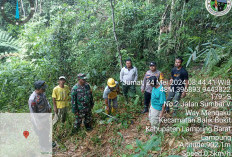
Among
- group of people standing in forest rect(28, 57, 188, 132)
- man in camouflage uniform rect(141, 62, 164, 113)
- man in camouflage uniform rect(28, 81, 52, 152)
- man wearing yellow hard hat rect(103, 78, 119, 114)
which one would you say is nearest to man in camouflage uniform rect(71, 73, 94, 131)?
group of people standing in forest rect(28, 57, 188, 132)

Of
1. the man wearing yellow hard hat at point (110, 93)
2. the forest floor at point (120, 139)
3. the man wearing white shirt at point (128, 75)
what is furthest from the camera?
the man wearing white shirt at point (128, 75)

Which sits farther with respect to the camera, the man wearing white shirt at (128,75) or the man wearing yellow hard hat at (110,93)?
the man wearing white shirt at (128,75)

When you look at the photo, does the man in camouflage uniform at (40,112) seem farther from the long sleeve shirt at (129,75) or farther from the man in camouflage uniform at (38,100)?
the long sleeve shirt at (129,75)

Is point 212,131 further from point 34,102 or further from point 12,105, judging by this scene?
point 12,105

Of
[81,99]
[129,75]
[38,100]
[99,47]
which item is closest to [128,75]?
[129,75]

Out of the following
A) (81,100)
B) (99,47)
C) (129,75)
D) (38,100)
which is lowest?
(81,100)

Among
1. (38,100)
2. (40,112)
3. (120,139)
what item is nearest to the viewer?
(38,100)

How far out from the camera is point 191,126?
370 centimetres

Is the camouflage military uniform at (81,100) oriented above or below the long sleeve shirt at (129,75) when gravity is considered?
below

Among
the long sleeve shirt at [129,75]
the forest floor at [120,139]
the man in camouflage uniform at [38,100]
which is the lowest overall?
the forest floor at [120,139]

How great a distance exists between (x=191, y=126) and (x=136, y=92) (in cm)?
294

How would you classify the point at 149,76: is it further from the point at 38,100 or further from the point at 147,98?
the point at 38,100

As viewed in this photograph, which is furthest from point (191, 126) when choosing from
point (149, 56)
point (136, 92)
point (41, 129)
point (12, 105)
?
point (12, 105)

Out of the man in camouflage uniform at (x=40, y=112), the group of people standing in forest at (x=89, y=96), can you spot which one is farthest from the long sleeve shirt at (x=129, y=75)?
the man in camouflage uniform at (x=40, y=112)
